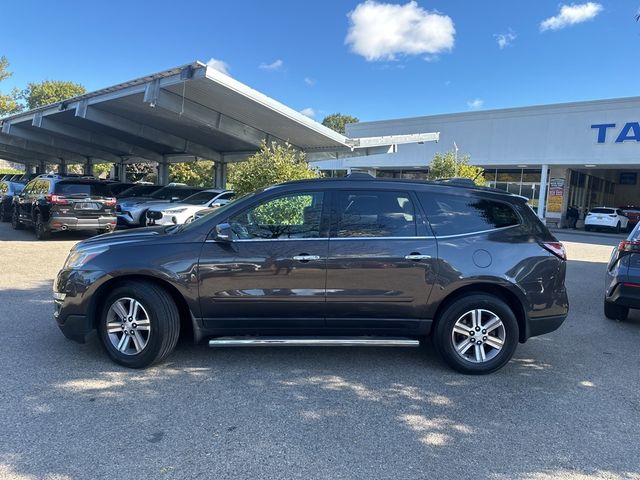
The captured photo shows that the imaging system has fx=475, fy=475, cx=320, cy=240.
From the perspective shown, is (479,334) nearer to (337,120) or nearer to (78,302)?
(78,302)

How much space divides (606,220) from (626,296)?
85.6 feet

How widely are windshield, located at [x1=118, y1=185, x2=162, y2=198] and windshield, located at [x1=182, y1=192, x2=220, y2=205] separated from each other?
3206 millimetres

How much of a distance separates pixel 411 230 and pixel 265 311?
1563mm

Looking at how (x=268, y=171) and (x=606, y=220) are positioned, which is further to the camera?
(x=606, y=220)

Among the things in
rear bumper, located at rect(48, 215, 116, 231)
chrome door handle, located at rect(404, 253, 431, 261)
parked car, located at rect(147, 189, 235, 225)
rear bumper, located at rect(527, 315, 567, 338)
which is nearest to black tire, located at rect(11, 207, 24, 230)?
rear bumper, located at rect(48, 215, 116, 231)

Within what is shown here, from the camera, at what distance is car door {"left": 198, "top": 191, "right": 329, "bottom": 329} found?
14.2ft

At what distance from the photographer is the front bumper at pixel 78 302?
4.35 meters

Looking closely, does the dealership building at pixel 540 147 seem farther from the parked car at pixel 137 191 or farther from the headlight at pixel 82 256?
the headlight at pixel 82 256

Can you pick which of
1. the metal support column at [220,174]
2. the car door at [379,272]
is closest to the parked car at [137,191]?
the metal support column at [220,174]

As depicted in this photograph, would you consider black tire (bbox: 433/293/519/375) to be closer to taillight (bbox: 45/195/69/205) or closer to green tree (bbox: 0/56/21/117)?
taillight (bbox: 45/195/69/205)

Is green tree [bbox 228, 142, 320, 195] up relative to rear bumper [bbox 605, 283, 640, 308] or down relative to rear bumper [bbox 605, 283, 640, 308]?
up

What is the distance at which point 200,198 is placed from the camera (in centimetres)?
1598

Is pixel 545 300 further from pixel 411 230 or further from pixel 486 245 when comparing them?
pixel 411 230

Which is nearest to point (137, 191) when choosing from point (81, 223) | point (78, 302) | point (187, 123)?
point (187, 123)
